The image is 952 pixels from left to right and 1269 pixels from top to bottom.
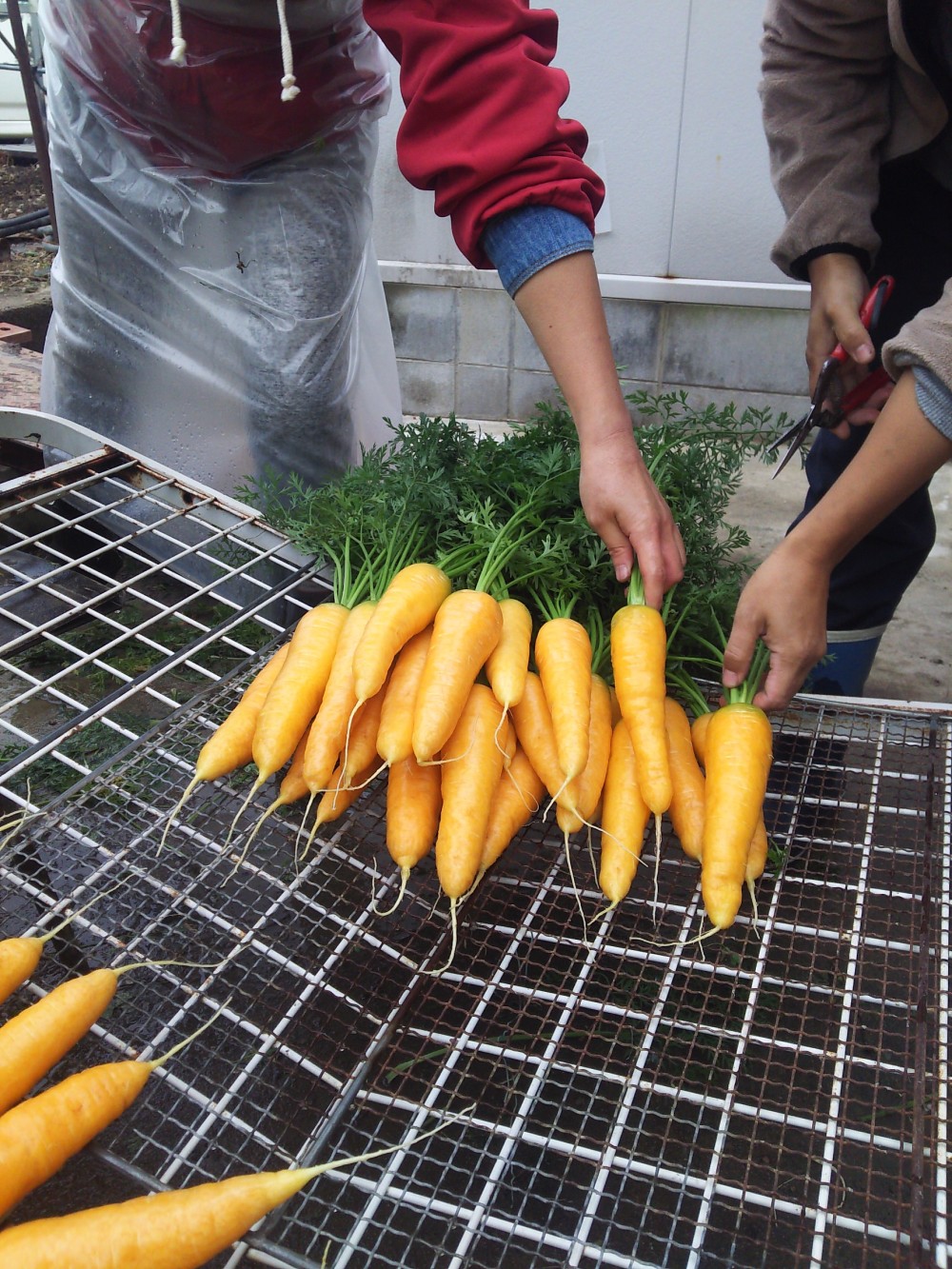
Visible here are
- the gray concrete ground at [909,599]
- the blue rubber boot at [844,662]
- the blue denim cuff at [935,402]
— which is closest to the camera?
the blue denim cuff at [935,402]

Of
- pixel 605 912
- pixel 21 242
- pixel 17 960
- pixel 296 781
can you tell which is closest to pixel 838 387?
pixel 605 912

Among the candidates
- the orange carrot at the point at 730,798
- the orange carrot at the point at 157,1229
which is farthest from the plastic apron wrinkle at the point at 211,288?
the orange carrot at the point at 157,1229

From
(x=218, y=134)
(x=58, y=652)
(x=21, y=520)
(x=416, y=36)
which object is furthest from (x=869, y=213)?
(x=58, y=652)

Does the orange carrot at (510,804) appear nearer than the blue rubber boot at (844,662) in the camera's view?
Yes

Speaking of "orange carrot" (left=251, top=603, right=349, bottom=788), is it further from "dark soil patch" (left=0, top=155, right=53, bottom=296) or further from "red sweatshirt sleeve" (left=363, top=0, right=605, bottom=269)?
"dark soil patch" (left=0, top=155, right=53, bottom=296)

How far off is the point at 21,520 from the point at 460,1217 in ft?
6.91

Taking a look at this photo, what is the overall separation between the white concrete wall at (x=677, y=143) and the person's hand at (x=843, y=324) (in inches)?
102

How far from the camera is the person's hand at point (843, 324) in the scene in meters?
1.97

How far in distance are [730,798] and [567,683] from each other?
35 cm

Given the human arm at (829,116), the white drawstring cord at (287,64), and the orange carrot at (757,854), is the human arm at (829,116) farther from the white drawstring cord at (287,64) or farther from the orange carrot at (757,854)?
the orange carrot at (757,854)

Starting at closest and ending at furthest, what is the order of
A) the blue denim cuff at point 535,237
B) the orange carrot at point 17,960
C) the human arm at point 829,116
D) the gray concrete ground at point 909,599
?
the orange carrot at point 17,960 < the blue denim cuff at point 535,237 < the human arm at point 829,116 < the gray concrete ground at point 909,599

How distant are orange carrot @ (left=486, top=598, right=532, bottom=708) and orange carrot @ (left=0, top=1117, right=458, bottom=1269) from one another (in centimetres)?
83

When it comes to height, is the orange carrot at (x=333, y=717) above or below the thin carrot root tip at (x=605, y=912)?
above

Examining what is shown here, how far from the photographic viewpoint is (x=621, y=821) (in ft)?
5.21
